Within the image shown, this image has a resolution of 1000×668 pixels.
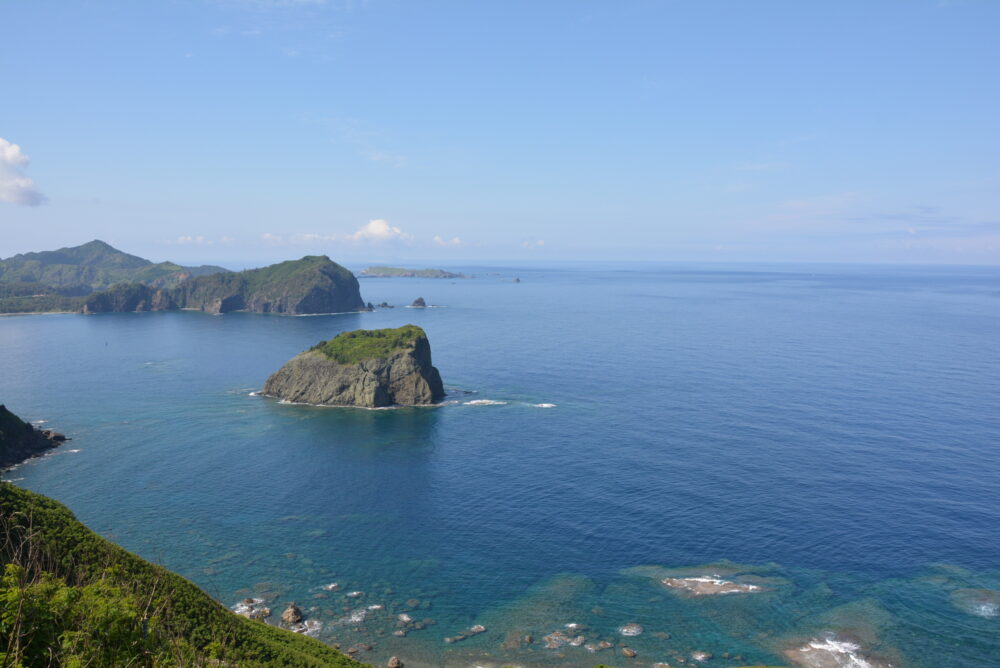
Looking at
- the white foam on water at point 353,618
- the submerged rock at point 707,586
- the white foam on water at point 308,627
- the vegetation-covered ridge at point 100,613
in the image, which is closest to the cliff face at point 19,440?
the vegetation-covered ridge at point 100,613

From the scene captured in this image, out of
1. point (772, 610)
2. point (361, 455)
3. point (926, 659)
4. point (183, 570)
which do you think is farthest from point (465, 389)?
point (926, 659)

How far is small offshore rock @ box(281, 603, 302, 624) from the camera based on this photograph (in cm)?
6019

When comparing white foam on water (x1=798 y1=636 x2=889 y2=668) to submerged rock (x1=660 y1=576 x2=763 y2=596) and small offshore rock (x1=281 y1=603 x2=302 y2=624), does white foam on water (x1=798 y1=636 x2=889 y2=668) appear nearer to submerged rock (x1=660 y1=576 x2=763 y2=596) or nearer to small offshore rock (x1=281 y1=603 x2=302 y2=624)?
submerged rock (x1=660 y1=576 x2=763 y2=596)

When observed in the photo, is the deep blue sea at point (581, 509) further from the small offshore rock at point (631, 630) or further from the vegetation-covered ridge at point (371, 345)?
the vegetation-covered ridge at point (371, 345)

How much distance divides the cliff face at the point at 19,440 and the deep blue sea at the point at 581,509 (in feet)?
12.6

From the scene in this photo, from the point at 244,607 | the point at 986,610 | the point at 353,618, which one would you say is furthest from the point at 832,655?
the point at 244,607

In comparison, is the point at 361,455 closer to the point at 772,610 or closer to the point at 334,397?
the point at 334,397

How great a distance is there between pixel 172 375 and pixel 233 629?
13721 centimetres

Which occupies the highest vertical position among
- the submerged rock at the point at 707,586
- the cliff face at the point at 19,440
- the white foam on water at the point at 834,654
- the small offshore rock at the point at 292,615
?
the cliff face at the point at 19,440

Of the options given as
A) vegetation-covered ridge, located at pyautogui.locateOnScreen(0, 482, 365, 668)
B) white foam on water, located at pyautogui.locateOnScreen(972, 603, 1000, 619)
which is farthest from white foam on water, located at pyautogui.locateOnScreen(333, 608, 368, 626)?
white foam on water, located at pyautogui.locateOnScreen(972, 603, 1000, 619)

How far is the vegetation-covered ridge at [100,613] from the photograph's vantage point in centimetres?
3469

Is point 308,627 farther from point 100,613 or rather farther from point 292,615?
point 100,613

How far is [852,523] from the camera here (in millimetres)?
78000

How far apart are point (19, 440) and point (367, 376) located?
63983 millimetres
